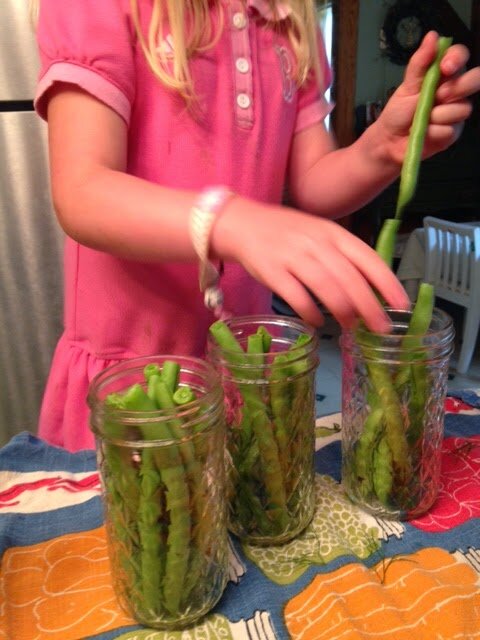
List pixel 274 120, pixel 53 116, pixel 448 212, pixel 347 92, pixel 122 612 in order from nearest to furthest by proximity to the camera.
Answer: pixel 122 612, pixel 53 116, pixel 274 120, pixel 347 92, pixel 448 212

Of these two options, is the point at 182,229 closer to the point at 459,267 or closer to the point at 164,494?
the point at 164,494

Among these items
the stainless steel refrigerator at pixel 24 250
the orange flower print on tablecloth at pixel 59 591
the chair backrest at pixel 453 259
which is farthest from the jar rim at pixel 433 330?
the chair backrest at pixel 453 259

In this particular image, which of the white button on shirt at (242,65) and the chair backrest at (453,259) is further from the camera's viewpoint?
the chair backrest at (453,259)

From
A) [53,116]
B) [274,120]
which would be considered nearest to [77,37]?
[53,116]

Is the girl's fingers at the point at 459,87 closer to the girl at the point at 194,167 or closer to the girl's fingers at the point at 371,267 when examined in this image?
the girl at the point at 194,167

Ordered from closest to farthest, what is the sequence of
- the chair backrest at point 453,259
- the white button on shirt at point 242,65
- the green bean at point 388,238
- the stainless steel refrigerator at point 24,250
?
the green bean at point 388,238 < the white button on shirt at point 242,65 < the stainless steel refrigerator at point 24,250 < the chair backrest at point 453,259

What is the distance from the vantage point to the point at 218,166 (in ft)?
1.72

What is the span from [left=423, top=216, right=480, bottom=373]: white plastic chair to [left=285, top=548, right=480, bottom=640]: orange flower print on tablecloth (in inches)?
70.9

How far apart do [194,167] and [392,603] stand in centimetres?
37

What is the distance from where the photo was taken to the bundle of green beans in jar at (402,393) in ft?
1.25

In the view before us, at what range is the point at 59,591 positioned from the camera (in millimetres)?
348

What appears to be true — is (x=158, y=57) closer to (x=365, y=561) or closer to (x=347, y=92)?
(x=365, y=561)

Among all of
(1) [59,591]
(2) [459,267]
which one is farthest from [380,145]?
(2) [459,267]

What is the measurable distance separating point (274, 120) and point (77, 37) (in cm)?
20
